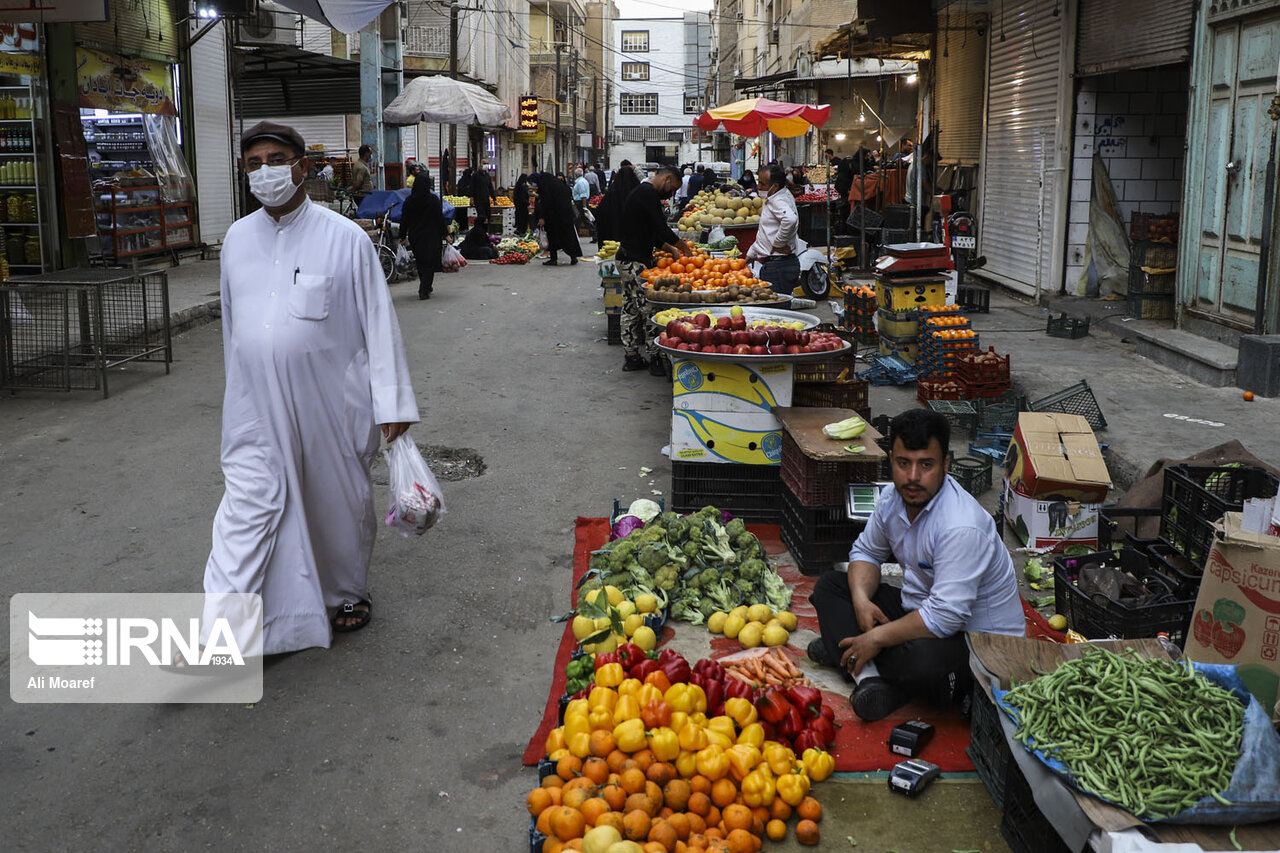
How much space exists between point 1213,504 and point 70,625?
4919mm

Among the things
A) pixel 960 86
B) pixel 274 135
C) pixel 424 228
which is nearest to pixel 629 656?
pixel 274 135

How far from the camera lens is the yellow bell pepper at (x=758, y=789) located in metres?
3.30

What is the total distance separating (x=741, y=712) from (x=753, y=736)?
13 cm

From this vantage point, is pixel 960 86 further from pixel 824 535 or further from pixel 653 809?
pixel 653 809

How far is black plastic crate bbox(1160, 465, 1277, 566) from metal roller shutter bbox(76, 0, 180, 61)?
14248 mm

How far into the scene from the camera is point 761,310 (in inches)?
316

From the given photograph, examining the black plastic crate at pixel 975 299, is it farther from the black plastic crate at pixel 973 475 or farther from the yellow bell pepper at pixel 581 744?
the yellow bell pepper at pixel 581 744

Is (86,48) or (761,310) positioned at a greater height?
(86,48)

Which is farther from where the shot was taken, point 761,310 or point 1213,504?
point 761,310

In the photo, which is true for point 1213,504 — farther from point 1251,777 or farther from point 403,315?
point 403,315

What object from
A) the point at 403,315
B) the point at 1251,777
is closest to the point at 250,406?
the point at 1251,777

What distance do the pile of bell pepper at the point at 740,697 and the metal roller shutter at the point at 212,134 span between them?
55.2 feet

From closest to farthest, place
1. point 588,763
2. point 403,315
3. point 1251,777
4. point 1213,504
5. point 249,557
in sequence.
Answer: point 1251,777 < point 588,763 < point 249,557 < point 1213,504 < point 403,315

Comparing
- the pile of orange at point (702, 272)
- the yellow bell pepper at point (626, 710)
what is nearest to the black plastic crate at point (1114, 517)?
the yellow bell pepper at point (626, 710)
